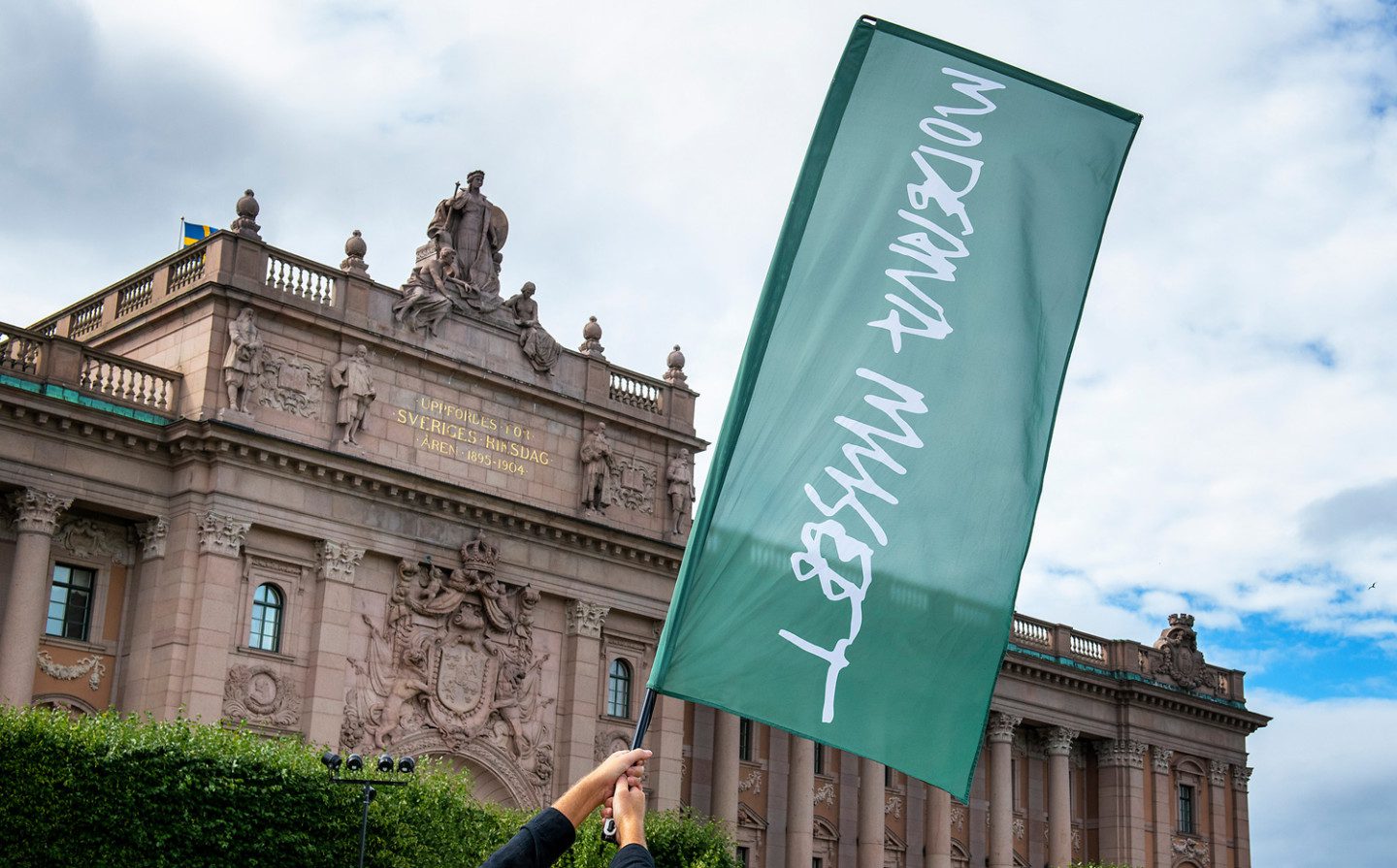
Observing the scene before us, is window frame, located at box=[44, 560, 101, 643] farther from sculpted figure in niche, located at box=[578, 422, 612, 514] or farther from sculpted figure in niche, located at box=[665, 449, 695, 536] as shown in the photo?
sculpted figure in niche, located at box=[665, 449, 695, 536]

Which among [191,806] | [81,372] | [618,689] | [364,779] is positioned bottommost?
[191,806]

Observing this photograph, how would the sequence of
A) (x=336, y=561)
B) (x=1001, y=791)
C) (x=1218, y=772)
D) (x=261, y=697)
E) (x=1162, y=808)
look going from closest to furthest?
1. (x=261, y=697)
2. (x=336, y=561)
3. (x=1001, y=791)
4. (x=1162, y=808)
5. (x=1218, y=772)

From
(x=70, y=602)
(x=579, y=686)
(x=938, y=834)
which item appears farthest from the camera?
(x=938, y=834)

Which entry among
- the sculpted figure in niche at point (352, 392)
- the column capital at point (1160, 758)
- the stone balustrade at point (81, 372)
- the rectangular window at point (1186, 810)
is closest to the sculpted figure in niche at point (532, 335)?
the sculpted figure in niche at point (352, 392)

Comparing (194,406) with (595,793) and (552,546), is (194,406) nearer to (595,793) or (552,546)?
(552,546)

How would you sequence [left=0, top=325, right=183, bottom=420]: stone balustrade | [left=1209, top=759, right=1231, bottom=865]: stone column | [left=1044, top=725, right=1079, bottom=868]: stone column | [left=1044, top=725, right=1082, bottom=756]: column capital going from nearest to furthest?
A: [left=0, top=325, right=183, bottom=420]: stone balustrade
[left=1044, top=725, right=1079, bottom=868]: stone column
[left=1044, top=725, right=1082, bottom=756]: column capital
[left=1209, top=759, right=1231, bottom=865]: stone column

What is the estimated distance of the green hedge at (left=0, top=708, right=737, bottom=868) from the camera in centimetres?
2719

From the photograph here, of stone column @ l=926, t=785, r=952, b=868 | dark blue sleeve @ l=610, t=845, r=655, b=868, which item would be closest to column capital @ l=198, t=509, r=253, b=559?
stone column @ l=926, t=785, r=952, b=868

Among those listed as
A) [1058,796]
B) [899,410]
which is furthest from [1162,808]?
[899,410]

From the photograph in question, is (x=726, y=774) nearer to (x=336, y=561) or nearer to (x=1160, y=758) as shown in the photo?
(x=336, y=561)

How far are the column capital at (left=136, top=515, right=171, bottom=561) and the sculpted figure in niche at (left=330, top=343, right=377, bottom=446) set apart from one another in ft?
14.5

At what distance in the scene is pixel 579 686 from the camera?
1703 inches

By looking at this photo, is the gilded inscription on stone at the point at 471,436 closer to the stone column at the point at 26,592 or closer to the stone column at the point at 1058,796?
the stone column at the point at 26,592

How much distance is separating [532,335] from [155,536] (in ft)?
36.5
